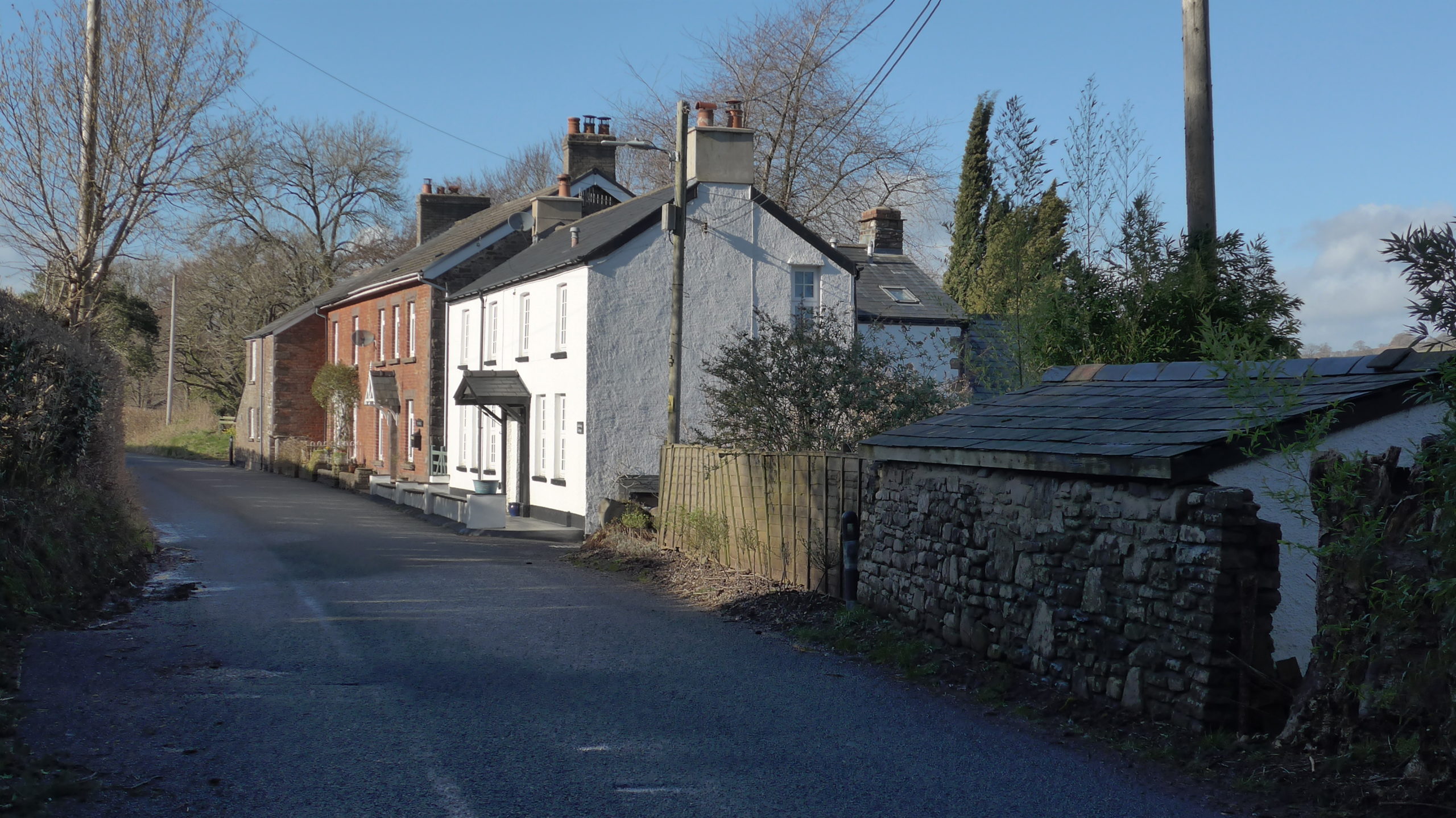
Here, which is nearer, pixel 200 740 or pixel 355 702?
pixel 200 740

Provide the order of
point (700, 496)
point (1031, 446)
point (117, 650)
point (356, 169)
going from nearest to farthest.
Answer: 1. point (1031, 446)
2. point (117, 650)
3. point (700, 496)
4. point (356, 169)

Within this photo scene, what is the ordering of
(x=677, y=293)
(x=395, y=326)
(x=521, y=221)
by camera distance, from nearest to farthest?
(x=677, y=293) → (x=521, y=221) → (x=395, y=326)

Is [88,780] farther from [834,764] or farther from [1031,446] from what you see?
[1031,446]

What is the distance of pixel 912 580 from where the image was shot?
36.1 feet

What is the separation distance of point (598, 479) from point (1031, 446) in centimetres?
1509

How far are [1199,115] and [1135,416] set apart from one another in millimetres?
3881

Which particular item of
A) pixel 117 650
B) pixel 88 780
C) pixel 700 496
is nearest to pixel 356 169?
pixel 700 496

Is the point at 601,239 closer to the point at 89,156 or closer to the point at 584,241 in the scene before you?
the point at 584,241

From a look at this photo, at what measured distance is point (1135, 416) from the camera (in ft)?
29.3

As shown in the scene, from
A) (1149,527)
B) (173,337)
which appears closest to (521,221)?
(1149,527)

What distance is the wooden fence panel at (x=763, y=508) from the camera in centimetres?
1316

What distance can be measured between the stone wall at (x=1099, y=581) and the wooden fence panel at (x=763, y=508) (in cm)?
188

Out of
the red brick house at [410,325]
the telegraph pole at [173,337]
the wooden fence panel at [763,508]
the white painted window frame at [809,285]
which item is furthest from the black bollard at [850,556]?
the telegraph pole at [173,337]

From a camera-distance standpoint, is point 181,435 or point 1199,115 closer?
point 1199,115
